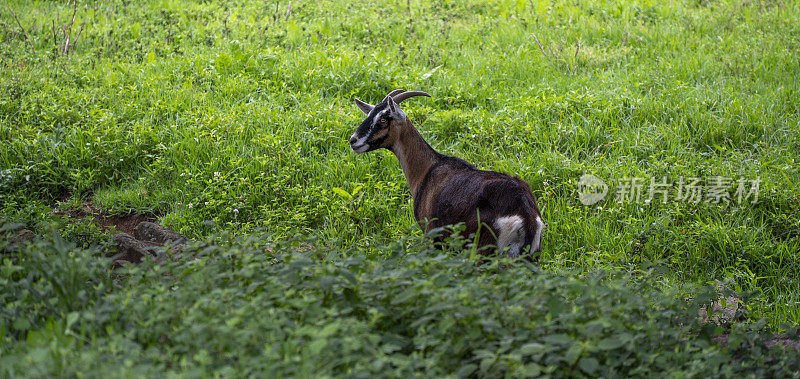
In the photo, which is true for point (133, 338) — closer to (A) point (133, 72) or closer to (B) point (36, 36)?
(A) point (133, 72)

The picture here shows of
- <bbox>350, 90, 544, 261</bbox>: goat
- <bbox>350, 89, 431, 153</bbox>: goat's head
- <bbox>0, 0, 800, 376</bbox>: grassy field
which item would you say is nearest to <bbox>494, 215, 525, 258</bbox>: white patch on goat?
<bbox>350, 90, 544, 261</bbox>: goat

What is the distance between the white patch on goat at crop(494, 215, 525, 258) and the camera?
172 inches

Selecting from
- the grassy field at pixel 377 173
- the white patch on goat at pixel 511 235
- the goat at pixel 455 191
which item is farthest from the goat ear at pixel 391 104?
the white patch on goat at pixel 511 235

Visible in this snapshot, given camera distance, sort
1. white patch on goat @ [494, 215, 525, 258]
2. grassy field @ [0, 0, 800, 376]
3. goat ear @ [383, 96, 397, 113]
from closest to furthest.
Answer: grassy field @ [0, 0, 800, 376]
white patch on goat @ [494, 215, 525, 258]
goat ear @ [383, 96, 397, 113]

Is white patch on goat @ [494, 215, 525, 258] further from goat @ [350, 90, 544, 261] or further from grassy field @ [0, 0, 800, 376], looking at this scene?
grassy field @ [0, 0, 800, 376]

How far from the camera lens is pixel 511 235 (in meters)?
4.39

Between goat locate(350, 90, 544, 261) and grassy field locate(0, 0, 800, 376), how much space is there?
40 centimetres

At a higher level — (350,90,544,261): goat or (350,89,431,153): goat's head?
(350,89,431,153): goat's head

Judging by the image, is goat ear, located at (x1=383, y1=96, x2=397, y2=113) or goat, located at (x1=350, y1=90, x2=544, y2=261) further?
goat ear, located at (x1=383, y1=96, x2=397, y2=113)

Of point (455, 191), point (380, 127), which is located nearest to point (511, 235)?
point (455, 191)

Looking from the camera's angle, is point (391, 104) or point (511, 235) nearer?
point (511, 235)

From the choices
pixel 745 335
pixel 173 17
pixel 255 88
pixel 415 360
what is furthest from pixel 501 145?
pixel 173 17

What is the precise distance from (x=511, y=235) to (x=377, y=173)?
236 cm

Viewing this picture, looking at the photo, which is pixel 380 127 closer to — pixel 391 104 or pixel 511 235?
pixel 391 104
